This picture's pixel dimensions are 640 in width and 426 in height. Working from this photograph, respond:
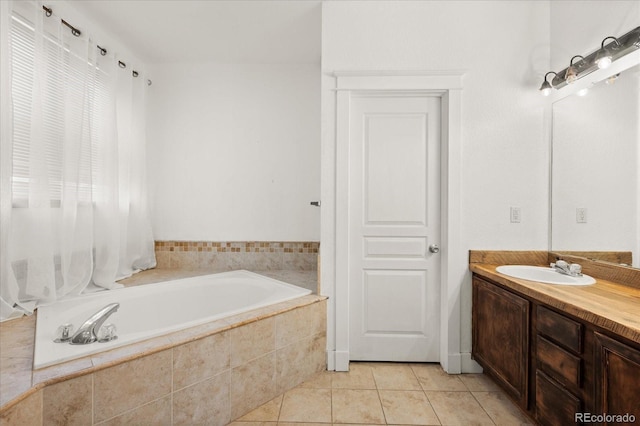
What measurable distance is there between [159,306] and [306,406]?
1.31 m

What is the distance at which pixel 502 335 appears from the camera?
5.50 ft

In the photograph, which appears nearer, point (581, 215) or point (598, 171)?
point (598, 171)

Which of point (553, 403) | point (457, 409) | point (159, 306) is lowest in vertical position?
point (457, 409)

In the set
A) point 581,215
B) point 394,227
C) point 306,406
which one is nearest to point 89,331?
point 306,406

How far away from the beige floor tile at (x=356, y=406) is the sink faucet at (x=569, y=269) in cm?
133

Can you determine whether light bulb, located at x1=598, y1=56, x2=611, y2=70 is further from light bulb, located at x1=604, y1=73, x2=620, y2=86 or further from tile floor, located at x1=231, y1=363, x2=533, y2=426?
tile floor, located at x1=231, y1=363, x2=533, y2=426

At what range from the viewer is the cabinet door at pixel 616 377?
948 millimetres

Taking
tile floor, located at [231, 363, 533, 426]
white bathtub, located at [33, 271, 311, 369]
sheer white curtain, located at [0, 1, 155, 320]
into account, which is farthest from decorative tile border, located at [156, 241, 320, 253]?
tile floor, located at [231, 363, 533, 426]

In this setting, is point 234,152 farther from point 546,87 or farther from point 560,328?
point 560,328

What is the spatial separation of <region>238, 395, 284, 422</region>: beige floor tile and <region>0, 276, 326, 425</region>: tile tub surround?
31 mm

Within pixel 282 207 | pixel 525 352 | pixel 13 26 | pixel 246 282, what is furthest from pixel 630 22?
pixel 13 26

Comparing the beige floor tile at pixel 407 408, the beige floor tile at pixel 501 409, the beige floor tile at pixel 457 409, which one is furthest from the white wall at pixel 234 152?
the beige floor tile at pixel 501 409

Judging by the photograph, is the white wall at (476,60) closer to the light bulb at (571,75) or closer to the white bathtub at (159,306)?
the light bulb at (571,75)

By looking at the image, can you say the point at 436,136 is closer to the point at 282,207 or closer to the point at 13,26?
the point at 282,207
